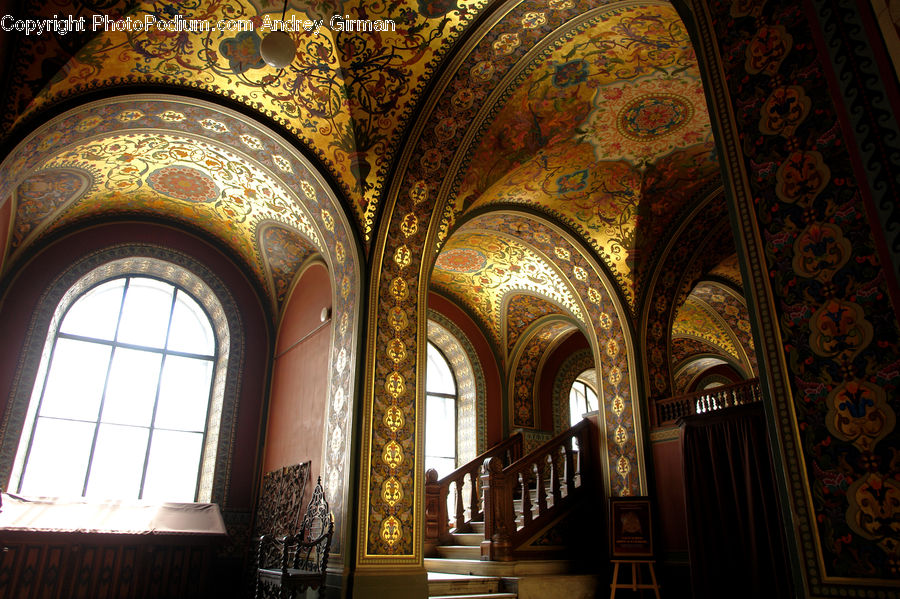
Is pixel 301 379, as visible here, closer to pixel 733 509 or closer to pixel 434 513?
pixel 434 513

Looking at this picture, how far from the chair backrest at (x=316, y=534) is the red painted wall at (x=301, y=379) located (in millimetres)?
484

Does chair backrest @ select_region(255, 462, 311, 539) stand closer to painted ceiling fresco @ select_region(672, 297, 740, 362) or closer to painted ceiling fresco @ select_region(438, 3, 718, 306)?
painted ceiling fresco @ select_region(438, 3, 718, 306)

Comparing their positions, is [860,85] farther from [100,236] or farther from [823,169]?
[100,236]

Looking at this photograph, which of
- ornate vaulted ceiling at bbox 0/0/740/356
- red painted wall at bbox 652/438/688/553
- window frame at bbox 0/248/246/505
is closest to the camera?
ornate vaulted ceiling at bbox 0/0/740/356

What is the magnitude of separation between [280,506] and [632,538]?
4.32 m

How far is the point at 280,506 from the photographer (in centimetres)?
763

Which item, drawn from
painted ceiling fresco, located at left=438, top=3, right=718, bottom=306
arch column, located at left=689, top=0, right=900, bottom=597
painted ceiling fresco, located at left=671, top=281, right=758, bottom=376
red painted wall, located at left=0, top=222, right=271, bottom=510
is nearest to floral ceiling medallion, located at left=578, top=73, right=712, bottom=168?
painted ceiling fresco, located at left=438, top=3, right=718, bottom=306

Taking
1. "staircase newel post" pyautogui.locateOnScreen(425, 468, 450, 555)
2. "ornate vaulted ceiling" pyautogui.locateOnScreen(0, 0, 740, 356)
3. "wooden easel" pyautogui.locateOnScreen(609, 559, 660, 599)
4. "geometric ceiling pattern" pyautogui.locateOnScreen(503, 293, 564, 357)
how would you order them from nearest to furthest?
"ornate vaulted ceiling" pyautogui.locateOnScreen(0, 0, 740, 356) → "wooden easel" pyautogui.locateOnScreen(609, 559, 660, 599) → "staircase newel post" pyautogui.locateOnScreen(425, 468, 450, 555) → "geometric ceiling pattern" pyautogui.locateOnScreen(503, 293, 564, 357)

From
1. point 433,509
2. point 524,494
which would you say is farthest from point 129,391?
point 524,494

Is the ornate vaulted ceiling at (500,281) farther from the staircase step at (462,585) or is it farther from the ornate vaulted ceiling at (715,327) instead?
the staircase step at (462,585)

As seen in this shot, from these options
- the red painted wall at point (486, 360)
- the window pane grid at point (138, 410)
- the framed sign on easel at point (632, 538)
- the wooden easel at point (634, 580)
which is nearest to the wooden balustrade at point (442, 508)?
the framed sign on easel at point (632, 538)

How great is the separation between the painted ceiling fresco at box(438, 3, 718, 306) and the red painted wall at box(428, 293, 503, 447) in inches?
140

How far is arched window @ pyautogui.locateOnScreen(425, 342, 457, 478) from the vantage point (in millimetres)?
11523

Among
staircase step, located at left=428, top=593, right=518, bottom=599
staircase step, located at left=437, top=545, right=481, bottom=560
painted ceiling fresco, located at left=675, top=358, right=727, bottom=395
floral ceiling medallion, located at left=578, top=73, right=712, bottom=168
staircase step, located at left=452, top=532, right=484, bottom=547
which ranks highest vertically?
floral ceiling medallion, located at left=578, top=73, right=712, bottom=168
